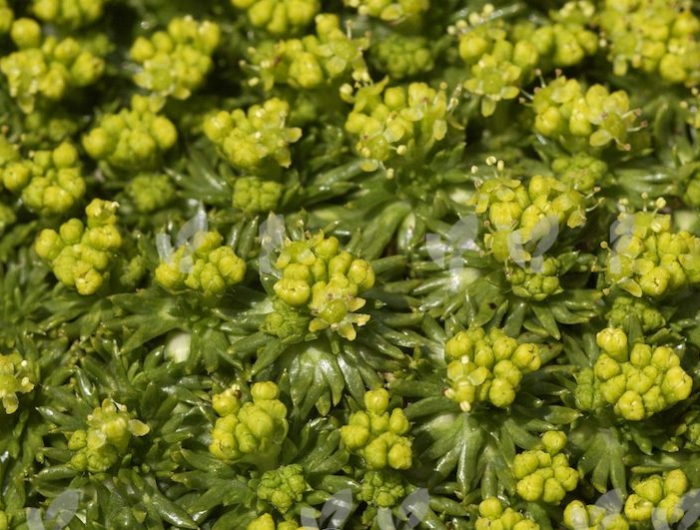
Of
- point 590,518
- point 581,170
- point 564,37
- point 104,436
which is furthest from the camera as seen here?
point 564,37

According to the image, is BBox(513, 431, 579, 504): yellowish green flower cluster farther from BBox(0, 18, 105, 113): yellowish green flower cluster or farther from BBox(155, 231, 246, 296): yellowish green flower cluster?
BBox(0, 18, 105, 113): yellowish green flower cluster

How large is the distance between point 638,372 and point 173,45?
2146 millimetres

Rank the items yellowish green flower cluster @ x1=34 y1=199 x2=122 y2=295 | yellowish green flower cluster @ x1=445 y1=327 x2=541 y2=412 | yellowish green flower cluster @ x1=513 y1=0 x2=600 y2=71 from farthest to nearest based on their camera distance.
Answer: yellowish green flower cluster @ x1=513 y1=0 x2=600 y2=71
yellowish green flower cluster @ x1=34 y1=199 x2=122 y2=295
yellowish green flower cluster @ x1=445 y1=327 x2=541 y2=412

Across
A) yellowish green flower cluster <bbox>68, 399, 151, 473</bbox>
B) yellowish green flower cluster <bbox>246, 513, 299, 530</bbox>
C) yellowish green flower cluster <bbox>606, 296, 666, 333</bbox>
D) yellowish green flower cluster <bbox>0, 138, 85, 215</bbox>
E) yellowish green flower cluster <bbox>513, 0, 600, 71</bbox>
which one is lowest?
yellowish green flower cluster <bbox>246, 513, 299, 530</bbox>

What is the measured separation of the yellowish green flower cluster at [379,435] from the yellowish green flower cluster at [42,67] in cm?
174

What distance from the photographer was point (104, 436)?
3.01 meters

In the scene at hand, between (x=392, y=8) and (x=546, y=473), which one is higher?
(x=392, y=8)

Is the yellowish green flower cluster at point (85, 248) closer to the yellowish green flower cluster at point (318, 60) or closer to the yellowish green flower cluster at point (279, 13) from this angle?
the yellowish green flower cluster at point (318, 60)

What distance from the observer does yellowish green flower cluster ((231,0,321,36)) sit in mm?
3723

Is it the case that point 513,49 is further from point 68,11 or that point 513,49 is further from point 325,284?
point 68,11

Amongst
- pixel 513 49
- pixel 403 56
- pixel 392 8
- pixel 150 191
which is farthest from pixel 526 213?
pixel 150 191

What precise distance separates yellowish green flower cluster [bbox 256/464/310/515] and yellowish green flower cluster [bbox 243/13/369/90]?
1.42m

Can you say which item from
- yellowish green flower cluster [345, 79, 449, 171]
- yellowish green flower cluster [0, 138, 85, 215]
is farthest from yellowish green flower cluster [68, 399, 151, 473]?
yellowish green flower cluster [345, 79, 449, 171]

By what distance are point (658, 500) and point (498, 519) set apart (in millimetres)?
488
